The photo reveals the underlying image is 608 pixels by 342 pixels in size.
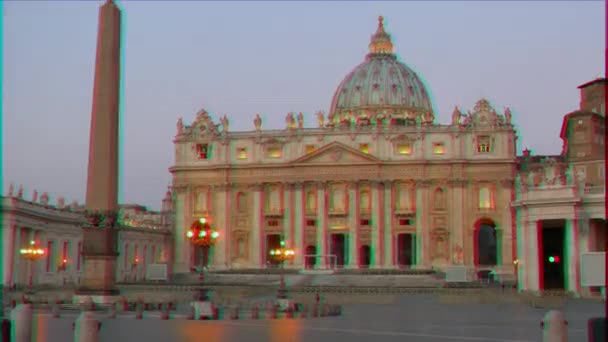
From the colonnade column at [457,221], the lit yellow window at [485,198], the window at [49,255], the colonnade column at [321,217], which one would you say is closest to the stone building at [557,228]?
the window at [49,255]

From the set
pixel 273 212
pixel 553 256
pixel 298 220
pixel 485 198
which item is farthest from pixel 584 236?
pixel 273 212

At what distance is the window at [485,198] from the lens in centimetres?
9138

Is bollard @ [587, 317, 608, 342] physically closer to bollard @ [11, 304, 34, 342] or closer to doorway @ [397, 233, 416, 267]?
bollard @ [11, 304, 34, 342]

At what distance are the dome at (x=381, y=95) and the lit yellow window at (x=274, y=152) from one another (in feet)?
72.8

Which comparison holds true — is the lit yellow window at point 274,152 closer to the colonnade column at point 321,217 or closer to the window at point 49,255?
the colonnade column at point 321,217

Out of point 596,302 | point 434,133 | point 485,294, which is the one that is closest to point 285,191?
point 434,133

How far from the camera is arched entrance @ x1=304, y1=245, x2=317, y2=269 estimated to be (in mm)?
92456

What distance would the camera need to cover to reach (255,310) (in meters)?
31.3

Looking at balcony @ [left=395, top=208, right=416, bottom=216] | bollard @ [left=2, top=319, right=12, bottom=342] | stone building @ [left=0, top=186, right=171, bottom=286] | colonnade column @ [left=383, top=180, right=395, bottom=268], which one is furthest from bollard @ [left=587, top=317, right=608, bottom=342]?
balcony @ [left=395, top=208, right=416, bottom=216]

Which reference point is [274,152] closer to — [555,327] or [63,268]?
[63,268]

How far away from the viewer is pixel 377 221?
92688 millimetres

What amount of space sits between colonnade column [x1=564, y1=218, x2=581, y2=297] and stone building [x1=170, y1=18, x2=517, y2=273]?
149 feet

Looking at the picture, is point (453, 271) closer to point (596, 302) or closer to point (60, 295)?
point (596, 302)

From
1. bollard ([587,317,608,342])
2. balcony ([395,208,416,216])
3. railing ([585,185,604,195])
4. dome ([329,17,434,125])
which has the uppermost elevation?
dome ([329,17,434,125])
